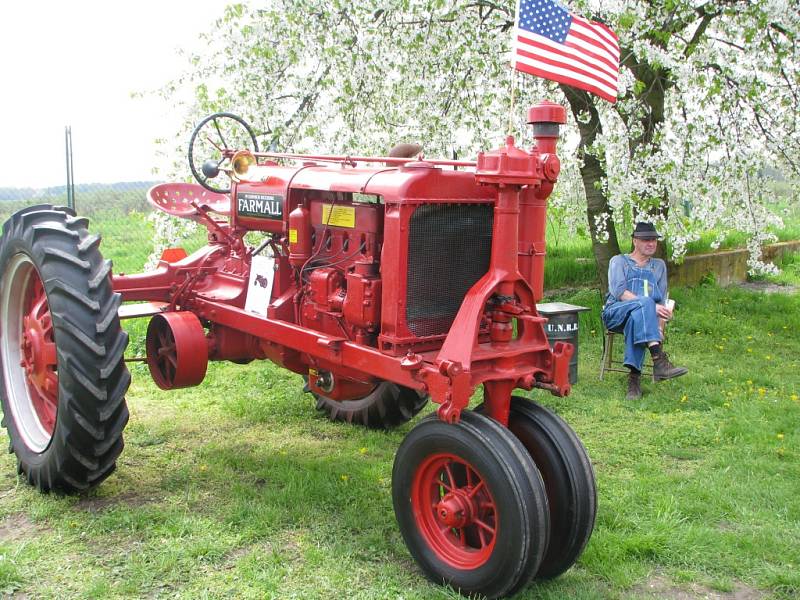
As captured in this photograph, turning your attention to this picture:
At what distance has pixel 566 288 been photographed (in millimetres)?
10094

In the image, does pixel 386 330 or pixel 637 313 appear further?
pixel 637 313

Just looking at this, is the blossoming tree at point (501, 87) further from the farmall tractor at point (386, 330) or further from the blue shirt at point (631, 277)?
the farmall tractor at point (386, 330)

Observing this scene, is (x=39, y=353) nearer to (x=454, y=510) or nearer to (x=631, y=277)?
(x=454, y=510)

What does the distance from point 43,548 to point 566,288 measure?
24.5ft

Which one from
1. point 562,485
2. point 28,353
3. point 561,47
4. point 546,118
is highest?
point 561,47

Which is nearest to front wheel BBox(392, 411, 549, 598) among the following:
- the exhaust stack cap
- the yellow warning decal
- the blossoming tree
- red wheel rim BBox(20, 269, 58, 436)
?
the yellow warning decal

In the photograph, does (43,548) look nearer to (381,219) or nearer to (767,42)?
(381,219)

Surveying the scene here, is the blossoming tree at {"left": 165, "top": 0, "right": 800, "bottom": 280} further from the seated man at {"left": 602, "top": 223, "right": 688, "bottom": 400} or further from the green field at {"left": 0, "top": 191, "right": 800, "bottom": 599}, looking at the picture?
the green field at {"left": 0, "top": 191, "right": 800, "bottom": 599}

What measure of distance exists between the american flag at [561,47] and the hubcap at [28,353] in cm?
279

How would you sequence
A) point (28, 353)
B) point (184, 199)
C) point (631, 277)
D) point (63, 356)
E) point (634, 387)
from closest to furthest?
point (63, 356)
point (28, 353)
point (184, 199)
point (634, 387)
point (631, 277)

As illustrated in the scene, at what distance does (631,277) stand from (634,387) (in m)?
0.87

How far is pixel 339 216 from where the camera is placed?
413 cm

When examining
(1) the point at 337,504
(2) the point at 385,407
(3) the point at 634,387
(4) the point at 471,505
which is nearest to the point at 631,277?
(3) the point at 634,387

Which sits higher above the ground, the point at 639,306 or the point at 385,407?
the point at 639,306
